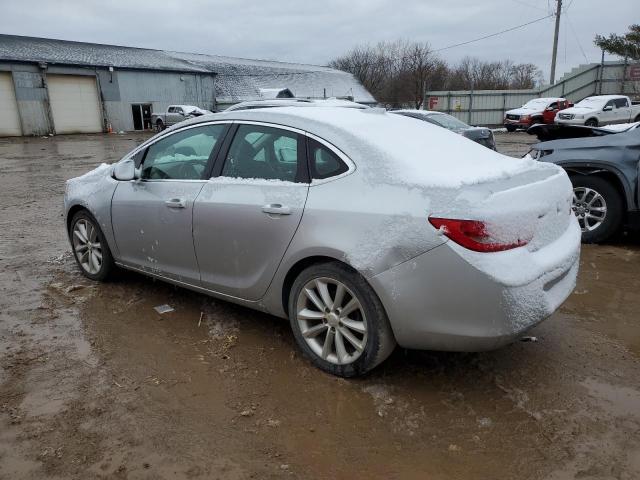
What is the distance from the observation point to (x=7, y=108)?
30.4m

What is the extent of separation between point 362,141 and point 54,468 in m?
2.29

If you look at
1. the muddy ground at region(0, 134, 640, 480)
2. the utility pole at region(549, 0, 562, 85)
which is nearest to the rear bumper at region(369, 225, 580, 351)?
the muddy ground at region(0, 134, 640, 480)

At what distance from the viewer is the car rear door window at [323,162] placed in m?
3.00

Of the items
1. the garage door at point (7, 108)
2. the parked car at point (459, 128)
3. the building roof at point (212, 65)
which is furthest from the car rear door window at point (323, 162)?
the building roof at point (212, 65)

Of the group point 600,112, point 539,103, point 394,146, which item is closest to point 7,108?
point 539,103

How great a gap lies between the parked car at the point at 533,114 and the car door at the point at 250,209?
85.5 ft

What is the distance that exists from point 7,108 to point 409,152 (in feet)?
112

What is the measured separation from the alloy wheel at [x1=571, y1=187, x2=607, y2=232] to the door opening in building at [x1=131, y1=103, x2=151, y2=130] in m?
35.9

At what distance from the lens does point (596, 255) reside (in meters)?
5.44

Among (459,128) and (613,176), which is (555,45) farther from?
(613,176)

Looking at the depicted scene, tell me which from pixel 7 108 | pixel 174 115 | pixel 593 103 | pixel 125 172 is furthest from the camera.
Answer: pixel 174 115

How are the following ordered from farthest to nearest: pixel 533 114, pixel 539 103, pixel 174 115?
pixel 174 115 → pixel 539 103 → pixel 533 114

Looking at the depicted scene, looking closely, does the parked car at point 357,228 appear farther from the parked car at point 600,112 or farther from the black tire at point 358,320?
the parked car at point 600,112

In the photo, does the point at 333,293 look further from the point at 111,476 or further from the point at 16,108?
the point at 16,108
